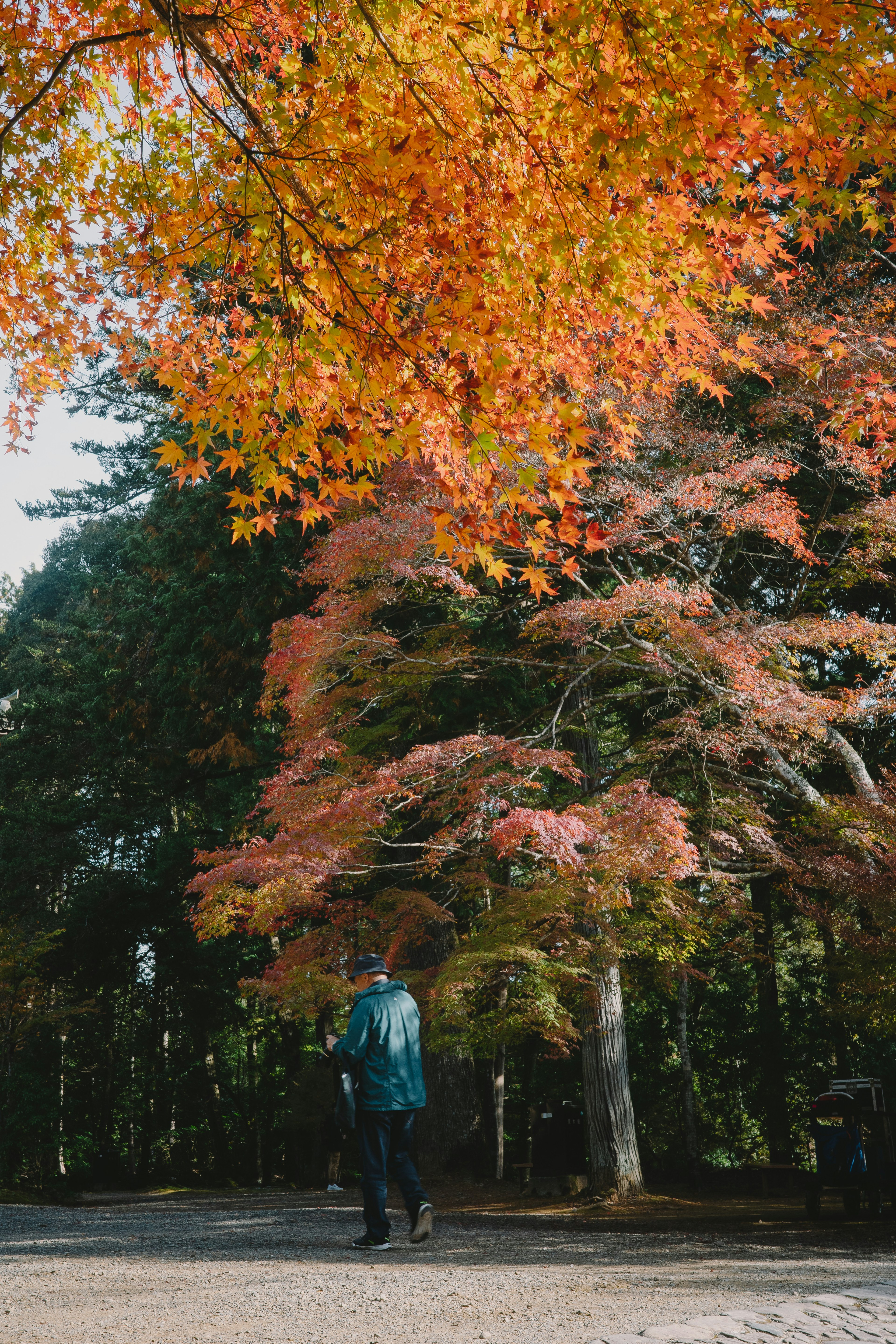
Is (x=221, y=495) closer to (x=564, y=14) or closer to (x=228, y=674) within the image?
(x=228, y=674)

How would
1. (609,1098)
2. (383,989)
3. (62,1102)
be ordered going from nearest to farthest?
(383,989) → (609,1098) → (62,1102)

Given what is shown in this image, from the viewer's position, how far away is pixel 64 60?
157 inches

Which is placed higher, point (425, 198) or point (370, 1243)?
point (425, 198)

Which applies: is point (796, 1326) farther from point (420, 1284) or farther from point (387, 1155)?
point (387, 1155)

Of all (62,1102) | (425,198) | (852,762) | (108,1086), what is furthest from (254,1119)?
(425,198)

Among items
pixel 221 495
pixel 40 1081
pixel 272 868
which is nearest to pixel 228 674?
pixel 221 495

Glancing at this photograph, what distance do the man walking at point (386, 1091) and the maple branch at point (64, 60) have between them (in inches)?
165

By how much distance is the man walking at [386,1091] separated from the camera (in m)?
4.75

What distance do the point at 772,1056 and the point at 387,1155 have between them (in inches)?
425

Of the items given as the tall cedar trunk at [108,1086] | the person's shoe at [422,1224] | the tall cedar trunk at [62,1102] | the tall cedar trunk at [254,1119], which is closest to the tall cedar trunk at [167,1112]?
the tall cedar trunk at [108,1086]

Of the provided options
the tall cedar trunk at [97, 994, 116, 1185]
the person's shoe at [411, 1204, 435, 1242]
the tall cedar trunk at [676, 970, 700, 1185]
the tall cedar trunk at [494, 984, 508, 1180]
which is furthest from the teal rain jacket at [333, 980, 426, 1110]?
the tall cedar trunk at [97, 994, 116, 1185]

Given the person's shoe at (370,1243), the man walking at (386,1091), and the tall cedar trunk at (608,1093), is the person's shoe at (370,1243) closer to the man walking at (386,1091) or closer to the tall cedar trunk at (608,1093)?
the man walking at (386,1091)

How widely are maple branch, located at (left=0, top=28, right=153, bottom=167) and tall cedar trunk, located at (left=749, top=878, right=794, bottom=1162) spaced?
12097 mm

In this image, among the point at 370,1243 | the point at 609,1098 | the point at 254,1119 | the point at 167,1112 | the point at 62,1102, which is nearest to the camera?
the point at 370,1243
